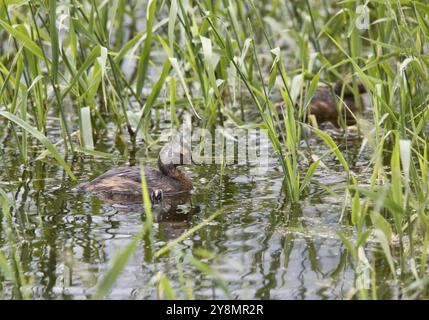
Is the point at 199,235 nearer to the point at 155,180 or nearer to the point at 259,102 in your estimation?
the point at 155,180

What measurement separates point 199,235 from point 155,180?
1323 millimetres

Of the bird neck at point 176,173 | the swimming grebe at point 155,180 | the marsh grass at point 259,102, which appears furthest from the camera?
the bird neck at point 176,173

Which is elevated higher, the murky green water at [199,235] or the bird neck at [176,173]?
the bird neck at [176,173]

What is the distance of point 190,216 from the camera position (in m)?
5.71

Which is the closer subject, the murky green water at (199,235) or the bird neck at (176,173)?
the murky green water at (199,235)

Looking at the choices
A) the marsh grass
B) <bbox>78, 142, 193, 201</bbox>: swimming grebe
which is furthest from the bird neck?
the marsh grass

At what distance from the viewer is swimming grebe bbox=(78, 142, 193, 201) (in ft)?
20.2

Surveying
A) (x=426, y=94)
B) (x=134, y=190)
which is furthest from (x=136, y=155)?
(x=426, y=94)

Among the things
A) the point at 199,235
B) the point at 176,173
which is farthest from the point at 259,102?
the point at 199,235

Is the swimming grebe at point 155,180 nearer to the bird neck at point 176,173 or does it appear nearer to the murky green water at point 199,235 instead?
the bird neck at point 176,173

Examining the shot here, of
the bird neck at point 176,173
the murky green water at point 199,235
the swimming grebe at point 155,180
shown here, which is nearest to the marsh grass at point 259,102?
the murky green water at point 199,235

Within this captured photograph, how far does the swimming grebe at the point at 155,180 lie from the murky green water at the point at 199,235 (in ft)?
0.44

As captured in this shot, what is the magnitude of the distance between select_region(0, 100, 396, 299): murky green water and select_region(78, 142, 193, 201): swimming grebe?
0.44 feet

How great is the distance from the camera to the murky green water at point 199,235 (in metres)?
4.44
